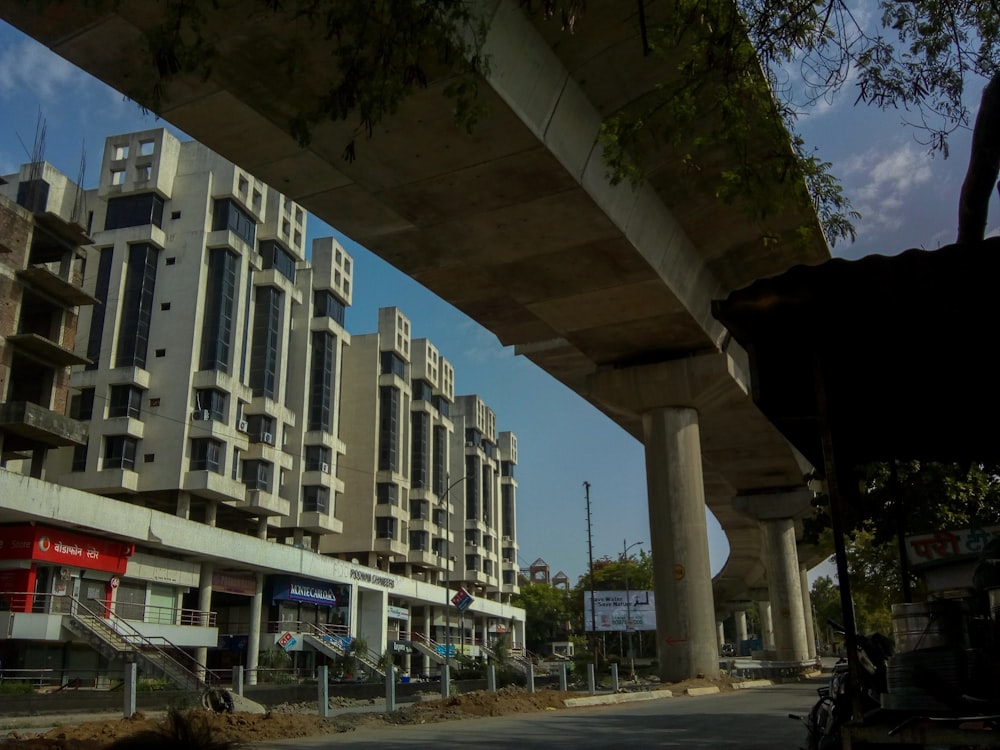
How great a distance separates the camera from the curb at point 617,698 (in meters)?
18.1

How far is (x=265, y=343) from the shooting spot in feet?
173

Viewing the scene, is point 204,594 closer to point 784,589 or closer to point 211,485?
point 211,485

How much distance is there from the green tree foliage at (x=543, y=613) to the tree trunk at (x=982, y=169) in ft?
369

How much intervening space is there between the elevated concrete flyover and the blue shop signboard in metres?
31.4

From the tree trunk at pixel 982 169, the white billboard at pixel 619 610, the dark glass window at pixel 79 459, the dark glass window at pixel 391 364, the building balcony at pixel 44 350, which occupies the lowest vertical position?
the white billboard at pixel 619 610

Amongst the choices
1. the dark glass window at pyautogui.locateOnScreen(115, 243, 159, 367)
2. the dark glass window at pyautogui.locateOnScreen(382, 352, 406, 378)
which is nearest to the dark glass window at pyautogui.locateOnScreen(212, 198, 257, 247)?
the dark glass window at pyautogui.locateOnScreen(115, 243, 159, 367)

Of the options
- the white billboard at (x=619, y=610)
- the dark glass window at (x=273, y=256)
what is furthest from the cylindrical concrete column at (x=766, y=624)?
the dark glass window at (x=273, y=256)

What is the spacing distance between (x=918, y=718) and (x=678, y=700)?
15.6 m

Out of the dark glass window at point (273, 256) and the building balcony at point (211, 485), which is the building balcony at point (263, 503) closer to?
the building balcony at point (211, 485)

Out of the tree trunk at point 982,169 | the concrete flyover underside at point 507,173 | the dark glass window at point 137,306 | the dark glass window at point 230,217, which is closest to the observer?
the tree trunk at point 982,169

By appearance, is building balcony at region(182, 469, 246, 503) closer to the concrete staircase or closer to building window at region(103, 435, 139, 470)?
building window at region(103, 435, 139, 470)

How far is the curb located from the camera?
18.1m

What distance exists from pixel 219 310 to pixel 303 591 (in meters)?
17.9

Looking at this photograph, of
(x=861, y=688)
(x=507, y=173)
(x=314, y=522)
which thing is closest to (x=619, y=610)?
(x=314, y=522)
